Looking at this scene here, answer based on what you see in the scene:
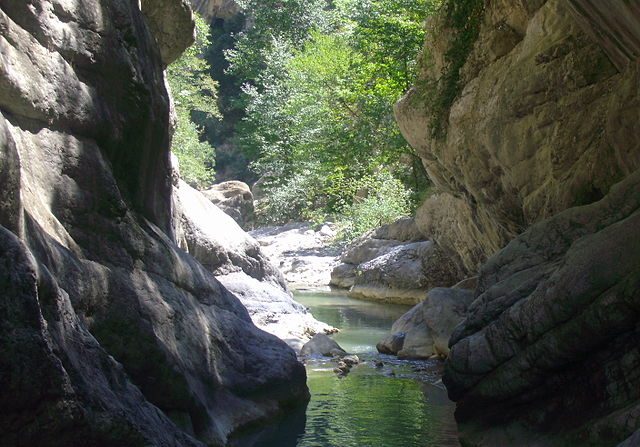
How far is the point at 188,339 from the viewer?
27.0 feet

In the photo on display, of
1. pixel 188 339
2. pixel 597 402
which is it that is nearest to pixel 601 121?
pixel 597 402

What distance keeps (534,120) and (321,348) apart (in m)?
5.64

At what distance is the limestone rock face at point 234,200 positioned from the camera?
124ft

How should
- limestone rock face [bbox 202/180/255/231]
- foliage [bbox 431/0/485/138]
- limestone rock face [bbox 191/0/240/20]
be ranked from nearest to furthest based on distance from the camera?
foliage [bbox 431/0/485/138] < limestone rock face [bbox 202/180/255/231] < limestone rock face [bbox 191/0/240/20]

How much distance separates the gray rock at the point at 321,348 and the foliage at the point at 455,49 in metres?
4.33

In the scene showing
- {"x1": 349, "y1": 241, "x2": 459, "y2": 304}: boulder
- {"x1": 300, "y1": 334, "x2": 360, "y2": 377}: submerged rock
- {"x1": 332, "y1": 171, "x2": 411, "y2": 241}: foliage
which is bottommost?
{"x1": 300, "y1": 334, "x2": 360, "y2": 377}: submerged rock

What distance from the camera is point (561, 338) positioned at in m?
7.07

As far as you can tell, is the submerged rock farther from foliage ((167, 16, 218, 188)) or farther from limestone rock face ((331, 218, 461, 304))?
foliage ((167, 16, 218, 188))

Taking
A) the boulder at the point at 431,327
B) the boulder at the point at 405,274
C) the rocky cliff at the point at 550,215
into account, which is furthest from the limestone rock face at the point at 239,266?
the boulder at the point at 405,274

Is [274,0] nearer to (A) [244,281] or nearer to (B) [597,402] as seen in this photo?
(A) [244,281]

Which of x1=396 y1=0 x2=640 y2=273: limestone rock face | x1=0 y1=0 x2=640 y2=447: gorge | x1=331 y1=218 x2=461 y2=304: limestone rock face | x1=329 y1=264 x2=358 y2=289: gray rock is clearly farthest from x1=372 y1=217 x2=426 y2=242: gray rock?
x1=0 y1=0 x2=640 y2=447: gorge

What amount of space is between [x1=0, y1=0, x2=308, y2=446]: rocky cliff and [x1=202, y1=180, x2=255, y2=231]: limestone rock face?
2753 centimetres

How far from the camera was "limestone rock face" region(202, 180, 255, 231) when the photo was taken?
37.8 m

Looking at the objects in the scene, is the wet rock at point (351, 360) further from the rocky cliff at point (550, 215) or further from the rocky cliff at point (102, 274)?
the rocky cliff at point (550, 215)
